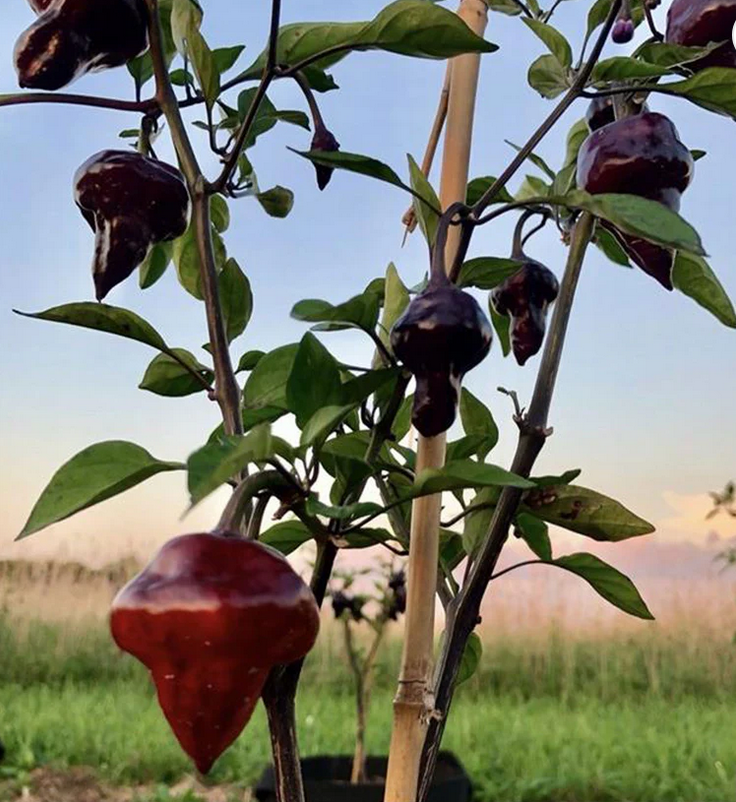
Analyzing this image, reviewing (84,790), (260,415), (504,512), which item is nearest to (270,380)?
(260,415)

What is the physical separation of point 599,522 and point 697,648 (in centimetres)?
229

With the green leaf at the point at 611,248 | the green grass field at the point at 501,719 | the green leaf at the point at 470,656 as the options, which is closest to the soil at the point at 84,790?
the green grass field at the point at 501,719

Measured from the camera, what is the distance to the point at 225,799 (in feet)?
7.25

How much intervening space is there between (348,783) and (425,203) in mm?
1279

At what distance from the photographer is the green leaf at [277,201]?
1.92ft

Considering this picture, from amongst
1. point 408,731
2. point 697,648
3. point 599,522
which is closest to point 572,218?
point 599,522

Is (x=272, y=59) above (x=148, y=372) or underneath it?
above

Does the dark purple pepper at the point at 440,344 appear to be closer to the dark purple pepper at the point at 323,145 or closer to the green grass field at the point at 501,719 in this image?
the dark purple pepper at the point at 323,145

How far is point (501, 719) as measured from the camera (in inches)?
98.9

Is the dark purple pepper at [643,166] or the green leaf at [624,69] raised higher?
the green leaf at [624,69]

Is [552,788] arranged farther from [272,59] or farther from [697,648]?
[272,59]

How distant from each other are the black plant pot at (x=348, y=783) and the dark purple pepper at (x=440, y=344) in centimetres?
105

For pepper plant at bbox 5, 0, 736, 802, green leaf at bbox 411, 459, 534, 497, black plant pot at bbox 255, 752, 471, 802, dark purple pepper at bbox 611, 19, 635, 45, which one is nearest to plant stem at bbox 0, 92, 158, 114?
pepper plant at bbox 5, 0, 736, 802

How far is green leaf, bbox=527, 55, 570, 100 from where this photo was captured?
582 millimetres
